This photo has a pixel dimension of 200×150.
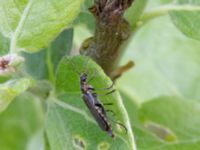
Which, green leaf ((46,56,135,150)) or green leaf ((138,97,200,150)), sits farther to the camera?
green leaf ((138,97,200,150))

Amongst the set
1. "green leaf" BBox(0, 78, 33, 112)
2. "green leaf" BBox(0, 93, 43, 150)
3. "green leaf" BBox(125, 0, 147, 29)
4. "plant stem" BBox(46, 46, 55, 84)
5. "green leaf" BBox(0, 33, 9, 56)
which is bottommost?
"green leaf" BBox(0, 93, 43, 150)

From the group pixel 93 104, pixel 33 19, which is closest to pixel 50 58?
pixel 93 104

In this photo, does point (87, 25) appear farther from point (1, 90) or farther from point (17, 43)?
point (1, 90)

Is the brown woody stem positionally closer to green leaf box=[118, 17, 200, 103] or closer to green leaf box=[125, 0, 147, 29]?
green leaf box=[125, 0, 147, 29]

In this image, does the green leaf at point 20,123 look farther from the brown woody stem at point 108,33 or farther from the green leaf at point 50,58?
the brown woody stem at point 108,33

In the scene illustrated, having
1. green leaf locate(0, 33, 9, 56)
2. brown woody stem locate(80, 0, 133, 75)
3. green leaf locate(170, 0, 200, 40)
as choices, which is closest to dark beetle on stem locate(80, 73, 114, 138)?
brown woody stem locate(80, 0, 133, 75)

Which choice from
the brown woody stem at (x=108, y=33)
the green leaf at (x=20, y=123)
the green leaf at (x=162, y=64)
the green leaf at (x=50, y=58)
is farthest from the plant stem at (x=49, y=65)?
the green leaf at (x=162, y=64)

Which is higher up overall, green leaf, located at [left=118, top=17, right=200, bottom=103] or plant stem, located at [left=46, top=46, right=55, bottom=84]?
plant stem, located at [left=46, top=46, right=55, bottom=84]

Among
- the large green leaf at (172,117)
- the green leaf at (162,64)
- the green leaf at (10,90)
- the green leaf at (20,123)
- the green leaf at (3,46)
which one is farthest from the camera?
the green leaf at (162,64)
